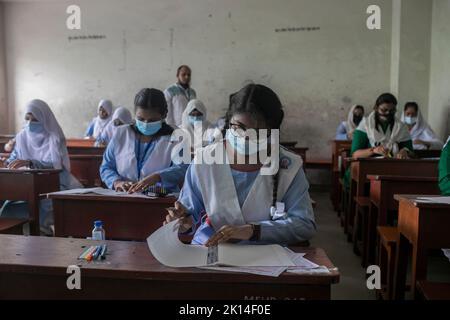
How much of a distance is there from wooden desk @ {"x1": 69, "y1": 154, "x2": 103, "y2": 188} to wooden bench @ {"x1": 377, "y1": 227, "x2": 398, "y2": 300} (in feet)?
8.65

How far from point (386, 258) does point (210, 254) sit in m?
1.71

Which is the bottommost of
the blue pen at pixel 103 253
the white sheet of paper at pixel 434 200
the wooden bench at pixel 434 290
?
the wooden bench at pixel 434 290

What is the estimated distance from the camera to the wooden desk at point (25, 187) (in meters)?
2.69

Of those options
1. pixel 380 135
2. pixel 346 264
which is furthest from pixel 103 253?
pixel 380 135

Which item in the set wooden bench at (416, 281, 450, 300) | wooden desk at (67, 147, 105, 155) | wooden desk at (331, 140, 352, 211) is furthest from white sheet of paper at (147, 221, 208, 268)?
wooden desk at (331, 140, 352, 211)

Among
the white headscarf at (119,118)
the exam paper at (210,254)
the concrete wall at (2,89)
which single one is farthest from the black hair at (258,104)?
the concrete wall at (2,89)

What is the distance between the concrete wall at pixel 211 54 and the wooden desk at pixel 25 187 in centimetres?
487

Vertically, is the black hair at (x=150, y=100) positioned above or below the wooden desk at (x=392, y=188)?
above

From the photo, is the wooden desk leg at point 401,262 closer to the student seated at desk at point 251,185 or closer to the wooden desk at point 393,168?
the student seated at desk at point 251,185

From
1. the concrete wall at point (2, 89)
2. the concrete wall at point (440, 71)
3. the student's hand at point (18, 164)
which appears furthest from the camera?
the concrete wall at point (2, 89)

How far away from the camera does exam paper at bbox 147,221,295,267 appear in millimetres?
1130

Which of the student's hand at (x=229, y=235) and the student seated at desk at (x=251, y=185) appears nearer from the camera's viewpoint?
the student's hand at (x=229, y=235)

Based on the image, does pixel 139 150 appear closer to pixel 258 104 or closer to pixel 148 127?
pixel 148 127

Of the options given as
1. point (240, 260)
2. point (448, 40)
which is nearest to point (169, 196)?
point (240, 260)
